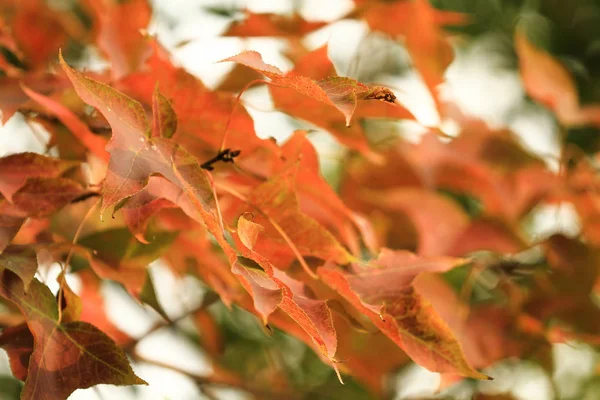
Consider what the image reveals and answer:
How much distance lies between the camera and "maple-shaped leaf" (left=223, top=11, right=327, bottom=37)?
25.6 inches

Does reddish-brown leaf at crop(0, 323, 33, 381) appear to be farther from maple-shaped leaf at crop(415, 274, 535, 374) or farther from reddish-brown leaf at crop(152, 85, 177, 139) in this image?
maple-shaped leaf at crop(415, 274, 535, 374)

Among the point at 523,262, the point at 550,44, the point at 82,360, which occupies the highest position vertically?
the point at 82,360

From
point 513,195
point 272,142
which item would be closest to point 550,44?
point 513,195

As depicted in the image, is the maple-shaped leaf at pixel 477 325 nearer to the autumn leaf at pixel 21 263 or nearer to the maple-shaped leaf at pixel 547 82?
the maple-shaped leaf at pixel 547 82

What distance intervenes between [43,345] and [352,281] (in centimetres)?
20

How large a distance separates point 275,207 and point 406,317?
11 centimetres

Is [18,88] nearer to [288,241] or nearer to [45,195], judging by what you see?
[45,195]

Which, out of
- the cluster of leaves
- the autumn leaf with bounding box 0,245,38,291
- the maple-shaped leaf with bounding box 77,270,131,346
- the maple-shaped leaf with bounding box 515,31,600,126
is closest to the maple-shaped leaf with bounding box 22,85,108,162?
the cluster of leaves

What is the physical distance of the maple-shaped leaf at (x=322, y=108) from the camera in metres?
0.54

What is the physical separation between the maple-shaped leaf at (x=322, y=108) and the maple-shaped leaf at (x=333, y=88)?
163 millimetres

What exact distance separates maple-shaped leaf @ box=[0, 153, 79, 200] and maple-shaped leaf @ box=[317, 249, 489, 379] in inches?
8.1

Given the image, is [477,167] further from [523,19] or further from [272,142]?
[523,19]

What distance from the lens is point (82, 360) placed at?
40 cm

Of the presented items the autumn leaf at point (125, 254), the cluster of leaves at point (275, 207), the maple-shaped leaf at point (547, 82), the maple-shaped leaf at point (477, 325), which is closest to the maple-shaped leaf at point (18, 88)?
the cluster of leaves at point (275, 207)
